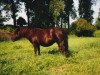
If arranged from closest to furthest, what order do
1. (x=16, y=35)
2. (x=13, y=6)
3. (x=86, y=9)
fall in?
(x=16, y=35) → (x=13, y=6) → (x=86, y=9)

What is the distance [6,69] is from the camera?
1176 cm

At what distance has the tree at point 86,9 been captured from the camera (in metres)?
87.9

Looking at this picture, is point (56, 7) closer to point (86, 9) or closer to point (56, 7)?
point (56, 7)

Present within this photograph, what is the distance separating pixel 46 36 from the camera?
15.5 metres

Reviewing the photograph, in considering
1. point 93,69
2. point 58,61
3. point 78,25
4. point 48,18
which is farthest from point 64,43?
point 48,18

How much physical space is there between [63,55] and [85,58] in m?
1.28

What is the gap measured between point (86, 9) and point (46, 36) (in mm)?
74708

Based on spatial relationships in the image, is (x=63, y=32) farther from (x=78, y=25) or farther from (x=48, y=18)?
(x=48, y=18)

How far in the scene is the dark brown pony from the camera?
15.0 metres

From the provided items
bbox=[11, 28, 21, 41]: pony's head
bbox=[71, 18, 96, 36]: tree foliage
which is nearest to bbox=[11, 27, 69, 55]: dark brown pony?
bbox=[11, 28, 21, 41]: pony's head

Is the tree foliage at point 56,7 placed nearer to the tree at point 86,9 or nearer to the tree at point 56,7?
the tree at point 56,7

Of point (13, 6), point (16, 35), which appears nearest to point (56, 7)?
point (13, 6)

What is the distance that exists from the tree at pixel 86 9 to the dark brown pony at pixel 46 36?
7332cm

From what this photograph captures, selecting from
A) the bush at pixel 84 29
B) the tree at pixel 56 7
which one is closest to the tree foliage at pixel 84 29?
the bush at pixel 84 29
